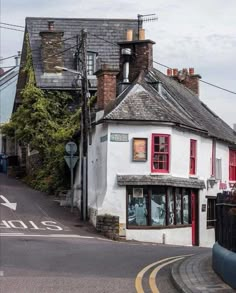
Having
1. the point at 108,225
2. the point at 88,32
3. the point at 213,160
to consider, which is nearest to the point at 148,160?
the point at 108,225

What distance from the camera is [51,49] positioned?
42125 millimetres

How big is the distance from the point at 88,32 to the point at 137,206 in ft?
58.5

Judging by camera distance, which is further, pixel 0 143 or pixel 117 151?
pixel 0 143

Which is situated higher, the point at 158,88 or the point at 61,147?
the point at 158,88

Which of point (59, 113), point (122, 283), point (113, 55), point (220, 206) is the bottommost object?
point (122, 283)

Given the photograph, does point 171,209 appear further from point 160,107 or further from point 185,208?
point 160,107

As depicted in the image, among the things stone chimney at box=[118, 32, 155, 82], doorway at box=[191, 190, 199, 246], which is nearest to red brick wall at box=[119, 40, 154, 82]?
stone chimney at box=[118, 32, 155, 82]

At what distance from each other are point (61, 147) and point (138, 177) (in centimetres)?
878

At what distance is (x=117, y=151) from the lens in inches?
1179

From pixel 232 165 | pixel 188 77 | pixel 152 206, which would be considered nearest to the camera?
pixel 152 206

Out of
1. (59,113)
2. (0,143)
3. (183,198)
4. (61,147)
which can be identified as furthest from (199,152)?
(0,143)

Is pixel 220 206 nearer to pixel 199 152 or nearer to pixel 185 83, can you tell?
pixel 199 152

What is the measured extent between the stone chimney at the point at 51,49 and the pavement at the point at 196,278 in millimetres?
26398

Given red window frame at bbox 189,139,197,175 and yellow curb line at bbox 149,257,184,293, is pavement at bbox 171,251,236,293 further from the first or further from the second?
red window frame at bbox 189,139,197,175
